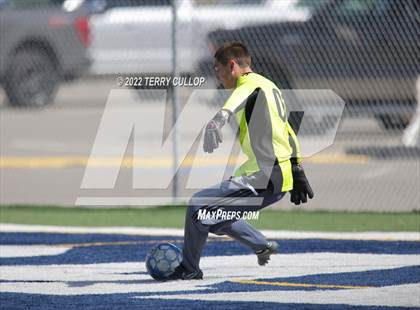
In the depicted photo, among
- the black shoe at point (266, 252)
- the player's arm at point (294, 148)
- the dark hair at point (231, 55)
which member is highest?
the dark hair at point (231, 55)

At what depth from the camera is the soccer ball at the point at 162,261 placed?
30.9 feet

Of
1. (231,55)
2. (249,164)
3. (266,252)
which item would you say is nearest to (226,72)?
(231,55)

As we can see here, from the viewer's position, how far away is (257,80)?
9062 mm

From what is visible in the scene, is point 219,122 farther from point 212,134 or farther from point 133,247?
point 133,247

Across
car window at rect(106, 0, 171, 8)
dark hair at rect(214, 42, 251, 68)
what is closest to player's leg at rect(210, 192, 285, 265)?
dark hair at rect(214, 42, 251, 68)

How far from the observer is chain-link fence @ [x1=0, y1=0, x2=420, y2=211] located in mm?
14234

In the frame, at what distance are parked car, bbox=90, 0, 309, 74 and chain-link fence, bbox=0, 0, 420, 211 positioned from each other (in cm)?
2

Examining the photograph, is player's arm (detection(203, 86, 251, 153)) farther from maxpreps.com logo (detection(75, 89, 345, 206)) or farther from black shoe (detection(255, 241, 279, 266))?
maxpreps.com logo (detection(75, 89, 345, 206))

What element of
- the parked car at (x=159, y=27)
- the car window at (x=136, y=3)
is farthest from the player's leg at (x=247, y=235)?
the car window at (x=136, y=3)

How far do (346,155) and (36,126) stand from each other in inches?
295

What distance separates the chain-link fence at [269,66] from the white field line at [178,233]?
185 centimetres

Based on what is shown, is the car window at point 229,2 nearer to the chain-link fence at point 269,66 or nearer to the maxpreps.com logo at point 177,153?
the chain-link fence at point 269,66

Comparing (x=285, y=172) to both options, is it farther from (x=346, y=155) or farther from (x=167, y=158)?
(x=167, y=158)

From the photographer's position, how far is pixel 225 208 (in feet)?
29.9
